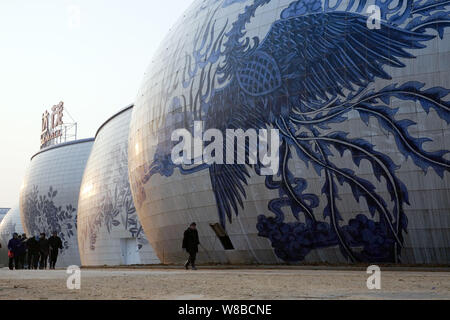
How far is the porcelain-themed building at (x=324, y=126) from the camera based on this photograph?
17.5 metres

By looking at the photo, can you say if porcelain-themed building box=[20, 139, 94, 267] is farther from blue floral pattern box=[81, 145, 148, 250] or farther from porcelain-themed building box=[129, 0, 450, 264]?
porcelain-themed building box=[129, 0, 450, 264]

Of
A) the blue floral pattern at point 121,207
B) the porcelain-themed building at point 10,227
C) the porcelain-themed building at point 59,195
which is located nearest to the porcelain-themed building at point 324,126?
the blue floral pattern at point 121,207

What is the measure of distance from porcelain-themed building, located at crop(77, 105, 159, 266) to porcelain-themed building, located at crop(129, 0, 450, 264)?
57.9 feet

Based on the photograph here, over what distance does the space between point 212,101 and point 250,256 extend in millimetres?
5339

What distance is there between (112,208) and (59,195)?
1653 cm

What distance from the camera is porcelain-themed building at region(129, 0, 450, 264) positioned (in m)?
17.5

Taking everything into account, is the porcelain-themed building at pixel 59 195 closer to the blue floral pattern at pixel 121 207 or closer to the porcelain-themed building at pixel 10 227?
the blue floral pattern at pixel 121 207

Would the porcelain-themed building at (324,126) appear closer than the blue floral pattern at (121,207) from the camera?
Yes

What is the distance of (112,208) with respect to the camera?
41875mm

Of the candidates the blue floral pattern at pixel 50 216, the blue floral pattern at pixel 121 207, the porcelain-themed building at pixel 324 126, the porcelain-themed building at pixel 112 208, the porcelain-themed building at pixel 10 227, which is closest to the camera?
the porcelain-themed building at pixel 324 126

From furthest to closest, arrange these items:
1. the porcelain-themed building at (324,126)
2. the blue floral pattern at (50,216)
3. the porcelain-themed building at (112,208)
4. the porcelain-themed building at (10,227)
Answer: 1. the porcelain-themed building at (10,227)
2. the blue floral pattern at (50,216)
3. the porcelain-themed building at (112,208)
4. the porcelain-themed building at (324,126)

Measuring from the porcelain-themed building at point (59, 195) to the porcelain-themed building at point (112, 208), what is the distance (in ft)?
32.0

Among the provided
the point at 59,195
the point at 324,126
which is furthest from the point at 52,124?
the point at 324,126
